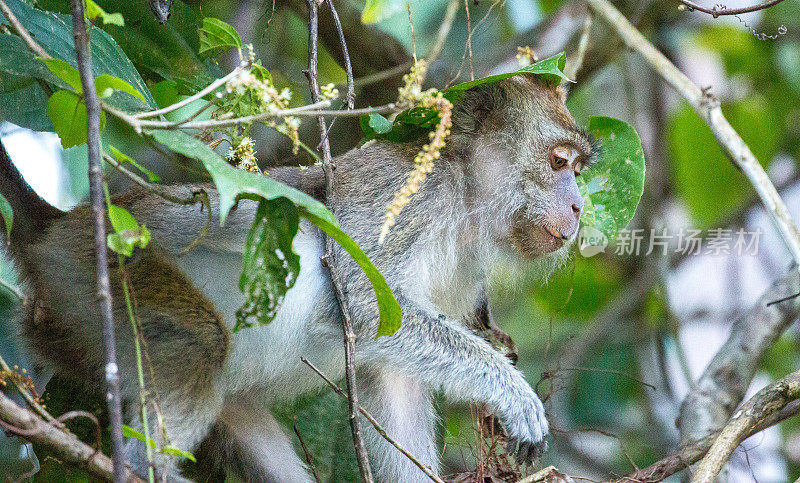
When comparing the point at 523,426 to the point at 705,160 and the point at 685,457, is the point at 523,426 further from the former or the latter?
the point at 705,160

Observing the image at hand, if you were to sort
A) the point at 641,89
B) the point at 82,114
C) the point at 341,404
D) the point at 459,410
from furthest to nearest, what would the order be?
the point at 641,89 → the point at 459,410 → the point at 341,404 → the point at 82,114

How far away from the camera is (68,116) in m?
2.76

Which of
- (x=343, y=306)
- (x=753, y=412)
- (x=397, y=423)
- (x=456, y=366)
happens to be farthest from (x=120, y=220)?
(x=753, y=412)

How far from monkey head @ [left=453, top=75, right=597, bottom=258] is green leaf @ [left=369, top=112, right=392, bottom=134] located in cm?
66

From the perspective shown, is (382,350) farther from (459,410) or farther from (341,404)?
(459,410)

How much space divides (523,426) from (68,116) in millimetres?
2298

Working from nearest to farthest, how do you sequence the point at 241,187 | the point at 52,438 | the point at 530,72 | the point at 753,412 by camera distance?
the point at 241,187 < the point at 52,438 < the point at 753,412 < the point at 530,72

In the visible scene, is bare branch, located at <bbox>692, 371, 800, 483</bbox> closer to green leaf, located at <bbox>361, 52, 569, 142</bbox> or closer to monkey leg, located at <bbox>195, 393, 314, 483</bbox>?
green leaf, located at <bbox>361, 52, 569, 142</bbox>

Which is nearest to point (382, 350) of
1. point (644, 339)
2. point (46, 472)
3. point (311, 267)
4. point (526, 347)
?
point (311, 267)

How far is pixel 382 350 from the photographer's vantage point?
12.6ft

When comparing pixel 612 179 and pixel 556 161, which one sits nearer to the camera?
pixel 556 161

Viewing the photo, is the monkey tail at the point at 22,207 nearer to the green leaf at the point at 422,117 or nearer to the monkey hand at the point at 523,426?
the green leaf at the point at 422,117

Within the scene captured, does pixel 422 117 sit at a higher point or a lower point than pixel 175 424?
higher

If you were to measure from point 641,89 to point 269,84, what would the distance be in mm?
5337
